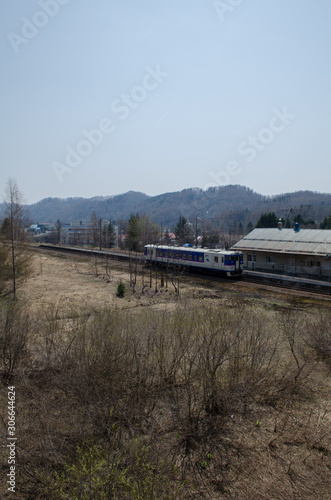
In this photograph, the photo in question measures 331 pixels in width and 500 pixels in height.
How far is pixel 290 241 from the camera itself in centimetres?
2778

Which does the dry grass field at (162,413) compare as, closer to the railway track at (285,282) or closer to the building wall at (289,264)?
the railway track at (285,282)

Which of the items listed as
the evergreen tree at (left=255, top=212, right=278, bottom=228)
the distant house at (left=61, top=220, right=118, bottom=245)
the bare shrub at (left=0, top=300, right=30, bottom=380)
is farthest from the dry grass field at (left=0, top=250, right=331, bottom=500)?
the distant house at (left=61, top=220, right=118, bottom=245)

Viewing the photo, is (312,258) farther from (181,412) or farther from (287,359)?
(181,412)

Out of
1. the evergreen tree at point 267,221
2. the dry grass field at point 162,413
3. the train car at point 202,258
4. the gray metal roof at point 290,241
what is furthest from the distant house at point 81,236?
the dry grass field at point 162,413

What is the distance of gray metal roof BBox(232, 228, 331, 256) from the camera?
25.2m

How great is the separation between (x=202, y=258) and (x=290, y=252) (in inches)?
289

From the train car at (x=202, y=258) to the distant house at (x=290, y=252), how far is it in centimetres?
367

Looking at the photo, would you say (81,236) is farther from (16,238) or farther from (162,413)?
(162,413)

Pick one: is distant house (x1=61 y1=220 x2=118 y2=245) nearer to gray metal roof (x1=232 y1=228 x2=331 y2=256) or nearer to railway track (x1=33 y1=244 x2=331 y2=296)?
gray metal roof (x1=232 y1=228 x2=331 y2=256)

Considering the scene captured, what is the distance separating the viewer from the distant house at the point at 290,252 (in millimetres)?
24734

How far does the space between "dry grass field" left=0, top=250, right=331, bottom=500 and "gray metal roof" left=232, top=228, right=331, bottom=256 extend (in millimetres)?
17626

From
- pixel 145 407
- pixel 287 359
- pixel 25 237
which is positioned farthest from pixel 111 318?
pixel 25 237

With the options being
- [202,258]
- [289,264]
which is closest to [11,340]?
[202,258]

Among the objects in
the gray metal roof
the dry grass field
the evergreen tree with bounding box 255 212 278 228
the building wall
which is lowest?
the dry grass field
